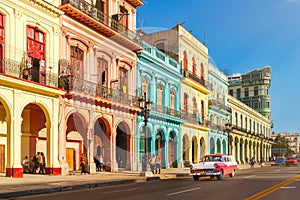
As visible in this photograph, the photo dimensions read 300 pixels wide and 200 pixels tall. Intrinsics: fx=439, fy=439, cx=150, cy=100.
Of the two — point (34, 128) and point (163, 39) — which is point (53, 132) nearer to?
point (34, 128)

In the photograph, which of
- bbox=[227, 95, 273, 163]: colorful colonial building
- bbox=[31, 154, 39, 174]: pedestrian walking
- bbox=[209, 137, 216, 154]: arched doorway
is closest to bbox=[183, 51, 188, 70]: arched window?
bbox=[209, 137, 216, 154]: arched doorway

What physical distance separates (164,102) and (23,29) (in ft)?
61.1

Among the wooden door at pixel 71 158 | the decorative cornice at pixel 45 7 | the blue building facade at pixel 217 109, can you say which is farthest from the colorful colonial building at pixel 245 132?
the decorative cornice at pixel 45 7

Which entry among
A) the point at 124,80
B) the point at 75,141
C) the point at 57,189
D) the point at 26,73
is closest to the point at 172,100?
the point at 124,80

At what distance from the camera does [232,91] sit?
90.6 meters

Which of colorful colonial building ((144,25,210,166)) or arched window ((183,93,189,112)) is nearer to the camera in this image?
colorful colonial building ((144,25,210,166))

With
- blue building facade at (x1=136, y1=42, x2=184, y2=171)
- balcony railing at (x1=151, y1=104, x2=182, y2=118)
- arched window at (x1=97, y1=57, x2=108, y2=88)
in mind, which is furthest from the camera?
balcony railing at (x1=151, y1=104, x2=182, y2=118)

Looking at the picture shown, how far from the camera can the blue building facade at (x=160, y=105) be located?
34344mm

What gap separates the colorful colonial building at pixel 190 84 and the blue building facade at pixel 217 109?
242 centimetres

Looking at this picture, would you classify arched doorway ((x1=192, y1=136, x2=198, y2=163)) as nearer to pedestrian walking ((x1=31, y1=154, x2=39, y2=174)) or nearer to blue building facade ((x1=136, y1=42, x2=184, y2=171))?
blue building facade ((x1=136, y1=42, x2=184, y2=171))

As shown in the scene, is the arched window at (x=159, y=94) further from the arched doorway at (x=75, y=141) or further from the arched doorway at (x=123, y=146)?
the arched doorway at (x=75, y=141)

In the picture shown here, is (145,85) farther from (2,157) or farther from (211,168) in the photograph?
(2,157)

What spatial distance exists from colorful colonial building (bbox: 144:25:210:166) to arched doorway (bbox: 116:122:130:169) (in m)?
11.1

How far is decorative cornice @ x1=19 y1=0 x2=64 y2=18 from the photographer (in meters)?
22.9
